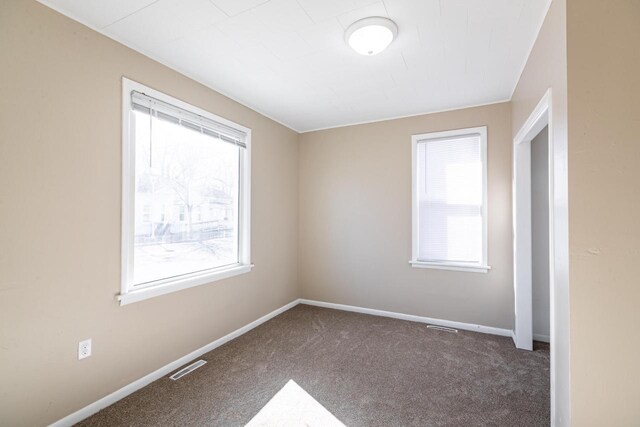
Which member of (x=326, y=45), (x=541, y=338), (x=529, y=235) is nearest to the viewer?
(x=326, y=45)

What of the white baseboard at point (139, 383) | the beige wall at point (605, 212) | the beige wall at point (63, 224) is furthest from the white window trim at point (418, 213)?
the beige wall at point (63, 224)

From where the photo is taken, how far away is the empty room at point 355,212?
1400 mm

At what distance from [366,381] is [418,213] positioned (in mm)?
2121

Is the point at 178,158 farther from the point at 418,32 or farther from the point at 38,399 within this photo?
the point at 418,32

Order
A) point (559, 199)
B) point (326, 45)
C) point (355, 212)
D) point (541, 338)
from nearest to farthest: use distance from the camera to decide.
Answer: point (559, 199) < point (326, 45) < point (541, 338) < point (355, 212)

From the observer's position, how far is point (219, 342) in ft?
9.68

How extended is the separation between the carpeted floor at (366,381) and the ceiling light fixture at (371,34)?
261 cm

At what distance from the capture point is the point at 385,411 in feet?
6.48

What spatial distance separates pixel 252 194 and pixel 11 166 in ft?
6.86

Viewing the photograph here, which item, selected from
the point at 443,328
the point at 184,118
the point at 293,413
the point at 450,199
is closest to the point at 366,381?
the point at 293,413

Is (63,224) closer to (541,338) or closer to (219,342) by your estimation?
(219,342)

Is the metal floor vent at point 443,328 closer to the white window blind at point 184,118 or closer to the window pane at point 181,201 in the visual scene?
the window pane at point 181,201

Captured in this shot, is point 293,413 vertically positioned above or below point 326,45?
below

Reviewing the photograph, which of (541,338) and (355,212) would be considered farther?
(355,212)
